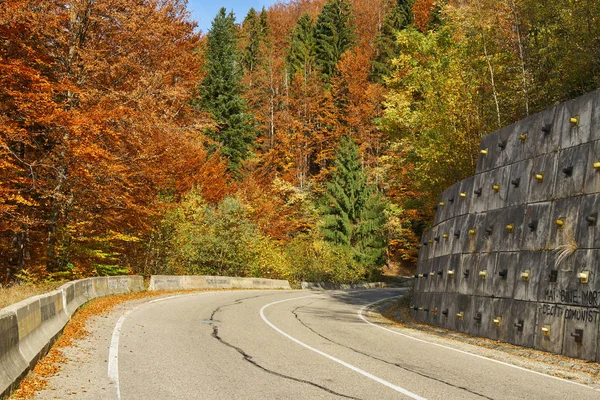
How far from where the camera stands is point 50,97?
67.3 feet

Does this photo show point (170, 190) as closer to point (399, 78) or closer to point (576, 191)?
point (399, 78)

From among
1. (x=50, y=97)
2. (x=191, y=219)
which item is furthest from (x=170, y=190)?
(x=50, y=97)

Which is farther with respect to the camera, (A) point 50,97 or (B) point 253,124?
(B) point 253,124

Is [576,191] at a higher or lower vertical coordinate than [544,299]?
higher

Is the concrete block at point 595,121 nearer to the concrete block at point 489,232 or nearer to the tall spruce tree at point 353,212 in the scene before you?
the concrete block at point 489,232

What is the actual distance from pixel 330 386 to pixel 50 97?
17342mm

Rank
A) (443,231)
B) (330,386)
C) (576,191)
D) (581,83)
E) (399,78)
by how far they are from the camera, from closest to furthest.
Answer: (330,386) < (576,191) < (581,83) < (443,231) < (399,78)

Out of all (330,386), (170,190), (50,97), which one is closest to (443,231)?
(330,386)

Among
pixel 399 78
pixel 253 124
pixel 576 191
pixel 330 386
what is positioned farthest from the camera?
pixel 253 124

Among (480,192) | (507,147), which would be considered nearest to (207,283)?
(480,192)

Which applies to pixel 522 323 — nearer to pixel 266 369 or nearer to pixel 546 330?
pixel 546 330

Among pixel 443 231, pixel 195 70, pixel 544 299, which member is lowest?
pixel 544 299

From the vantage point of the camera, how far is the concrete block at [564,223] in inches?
459

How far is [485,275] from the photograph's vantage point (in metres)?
14.5
